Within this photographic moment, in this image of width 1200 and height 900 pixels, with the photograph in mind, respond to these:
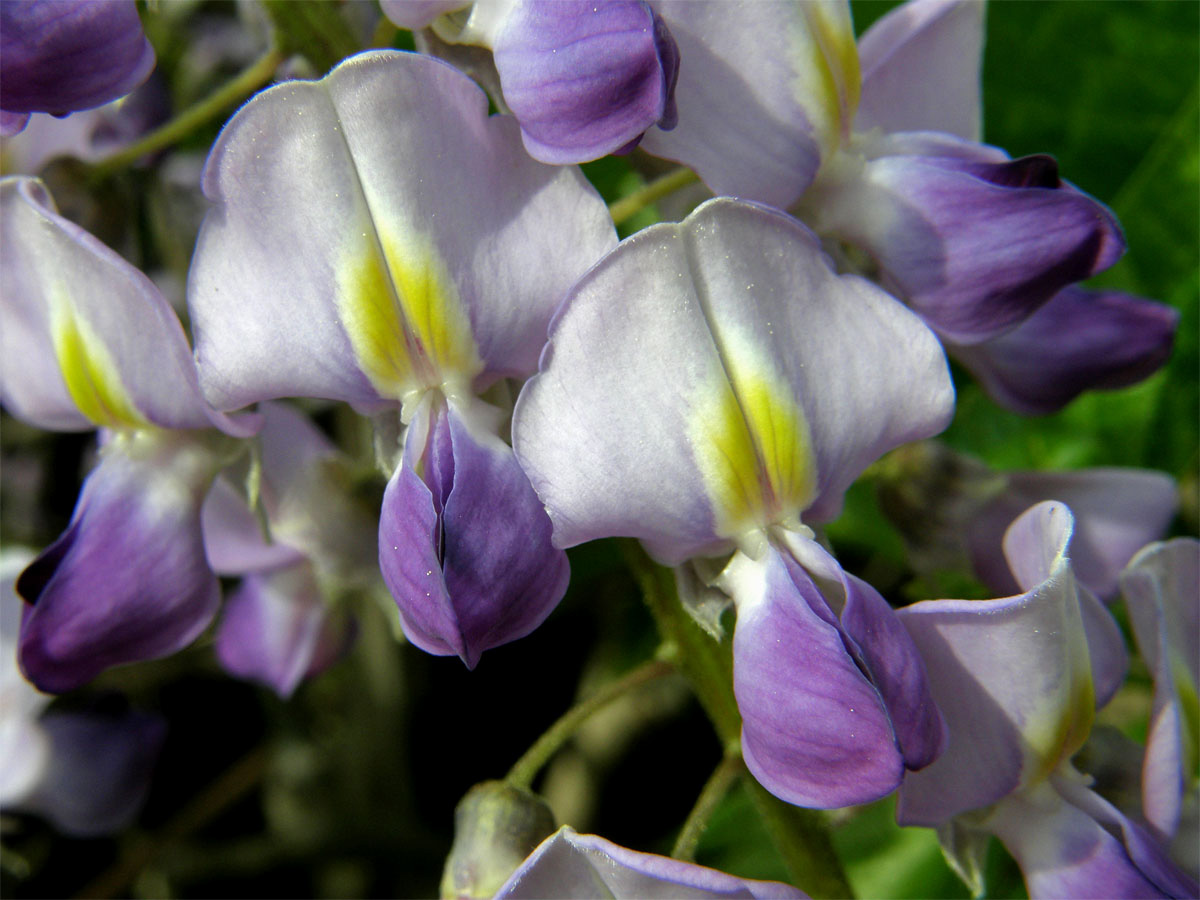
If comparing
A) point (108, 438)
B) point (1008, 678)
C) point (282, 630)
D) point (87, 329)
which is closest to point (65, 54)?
point (87, 329)

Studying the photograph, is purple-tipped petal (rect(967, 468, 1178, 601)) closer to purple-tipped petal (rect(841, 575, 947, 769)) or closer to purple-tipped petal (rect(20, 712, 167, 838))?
purple-tipped petal (rect(841, 575, 947, 769))

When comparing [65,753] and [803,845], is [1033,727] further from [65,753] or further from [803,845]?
[65,753]

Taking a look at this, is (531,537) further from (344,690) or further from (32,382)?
(344,690)

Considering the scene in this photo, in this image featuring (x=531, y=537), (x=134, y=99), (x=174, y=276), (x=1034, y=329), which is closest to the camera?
(x=531, y=537)

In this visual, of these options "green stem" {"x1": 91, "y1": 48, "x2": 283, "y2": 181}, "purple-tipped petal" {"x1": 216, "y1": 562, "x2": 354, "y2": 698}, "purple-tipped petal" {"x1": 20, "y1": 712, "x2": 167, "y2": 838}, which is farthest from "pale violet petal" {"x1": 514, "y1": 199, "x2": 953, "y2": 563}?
"purple-tipped petal" {"x1": 20, "y1": 712, "x2": 167, "y2": 838}

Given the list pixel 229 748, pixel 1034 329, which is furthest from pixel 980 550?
pixel 229 748

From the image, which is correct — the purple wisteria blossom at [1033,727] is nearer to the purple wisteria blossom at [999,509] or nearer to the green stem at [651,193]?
the purple wisteria blossom at [999,509]

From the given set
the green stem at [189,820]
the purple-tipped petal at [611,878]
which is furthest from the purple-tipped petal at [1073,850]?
the green stem at [189,820]

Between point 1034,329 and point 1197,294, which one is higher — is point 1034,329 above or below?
above
